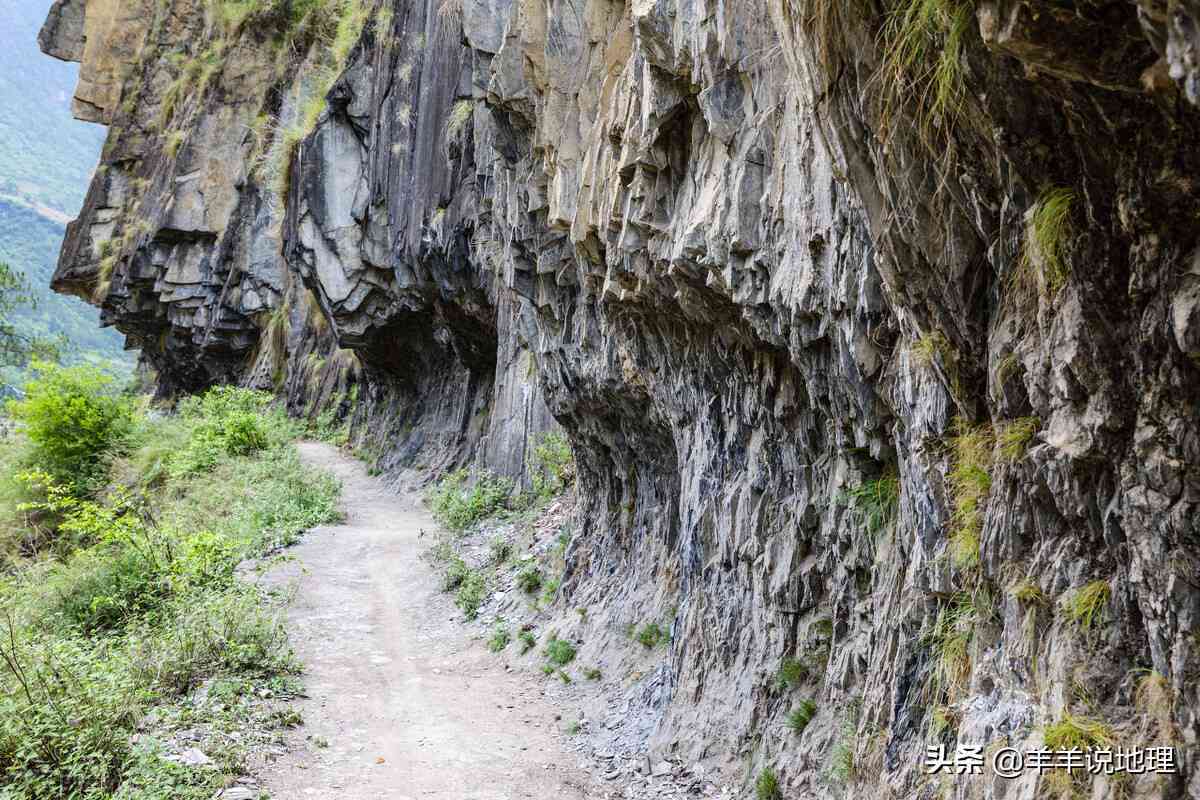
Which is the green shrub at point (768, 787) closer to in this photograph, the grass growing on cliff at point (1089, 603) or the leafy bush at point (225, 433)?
the grass growing on cliff at point (1089, 603)

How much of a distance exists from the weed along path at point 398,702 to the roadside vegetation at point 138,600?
547 millimetres

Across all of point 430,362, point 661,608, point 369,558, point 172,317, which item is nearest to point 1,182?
point 172,317

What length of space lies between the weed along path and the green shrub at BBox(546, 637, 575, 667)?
42 cm

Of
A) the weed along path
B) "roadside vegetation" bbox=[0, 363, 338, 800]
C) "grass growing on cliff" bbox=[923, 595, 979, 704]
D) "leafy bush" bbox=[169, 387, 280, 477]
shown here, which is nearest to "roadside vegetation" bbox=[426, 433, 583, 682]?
the weed along path

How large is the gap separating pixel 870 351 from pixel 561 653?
21.8 ft

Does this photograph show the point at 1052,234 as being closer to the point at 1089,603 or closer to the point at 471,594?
the point at 1089,603

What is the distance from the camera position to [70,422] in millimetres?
22359

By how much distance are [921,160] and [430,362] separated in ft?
72.3

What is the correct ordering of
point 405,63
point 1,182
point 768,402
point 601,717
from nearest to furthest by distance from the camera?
point 768,402 < point 601,717 < point 405,63 < point 1,182

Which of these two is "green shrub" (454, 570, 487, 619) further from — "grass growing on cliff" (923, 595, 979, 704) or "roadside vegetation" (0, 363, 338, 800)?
"grass growing on cliff" (923, 595, 979, 704)

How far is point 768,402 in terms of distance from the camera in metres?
7.00

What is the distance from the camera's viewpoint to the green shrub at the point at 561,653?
10.4m

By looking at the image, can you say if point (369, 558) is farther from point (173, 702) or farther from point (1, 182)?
point (1, 182)

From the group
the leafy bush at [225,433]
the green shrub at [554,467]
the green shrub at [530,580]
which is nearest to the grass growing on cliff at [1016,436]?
the green shrub at [530,580]
